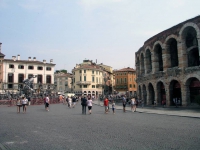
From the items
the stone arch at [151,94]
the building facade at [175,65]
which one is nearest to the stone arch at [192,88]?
the building facade at [175,65]

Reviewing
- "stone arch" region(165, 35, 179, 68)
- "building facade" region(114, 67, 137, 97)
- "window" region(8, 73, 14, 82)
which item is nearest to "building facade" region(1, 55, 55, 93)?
"window" region(8, 73, 14, 82)

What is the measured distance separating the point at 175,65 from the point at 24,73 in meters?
48.4

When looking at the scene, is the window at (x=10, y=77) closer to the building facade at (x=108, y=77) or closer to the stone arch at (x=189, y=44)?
the building facade at (x=108, y=77)

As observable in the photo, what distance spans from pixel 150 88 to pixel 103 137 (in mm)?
23451

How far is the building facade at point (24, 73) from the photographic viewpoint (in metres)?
58.1

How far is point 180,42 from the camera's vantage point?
74.8 ft

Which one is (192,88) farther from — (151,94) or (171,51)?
(151,94)

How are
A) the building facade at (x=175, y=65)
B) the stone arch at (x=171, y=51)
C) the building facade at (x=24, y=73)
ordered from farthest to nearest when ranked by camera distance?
the building facade at (x=24, y=73) < the stone arch at (x=171, y=51) < the building facade at (x=175, y=65)

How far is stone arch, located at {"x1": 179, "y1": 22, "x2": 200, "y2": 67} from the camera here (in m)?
22.4

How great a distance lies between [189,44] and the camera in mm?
24344

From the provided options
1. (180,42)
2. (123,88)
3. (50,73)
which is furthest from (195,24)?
(123,88)

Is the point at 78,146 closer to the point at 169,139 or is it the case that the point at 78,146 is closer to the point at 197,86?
the point at 169,139

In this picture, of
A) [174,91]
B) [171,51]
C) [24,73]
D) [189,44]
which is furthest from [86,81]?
[189,44]

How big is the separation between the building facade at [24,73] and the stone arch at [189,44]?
144 feet
